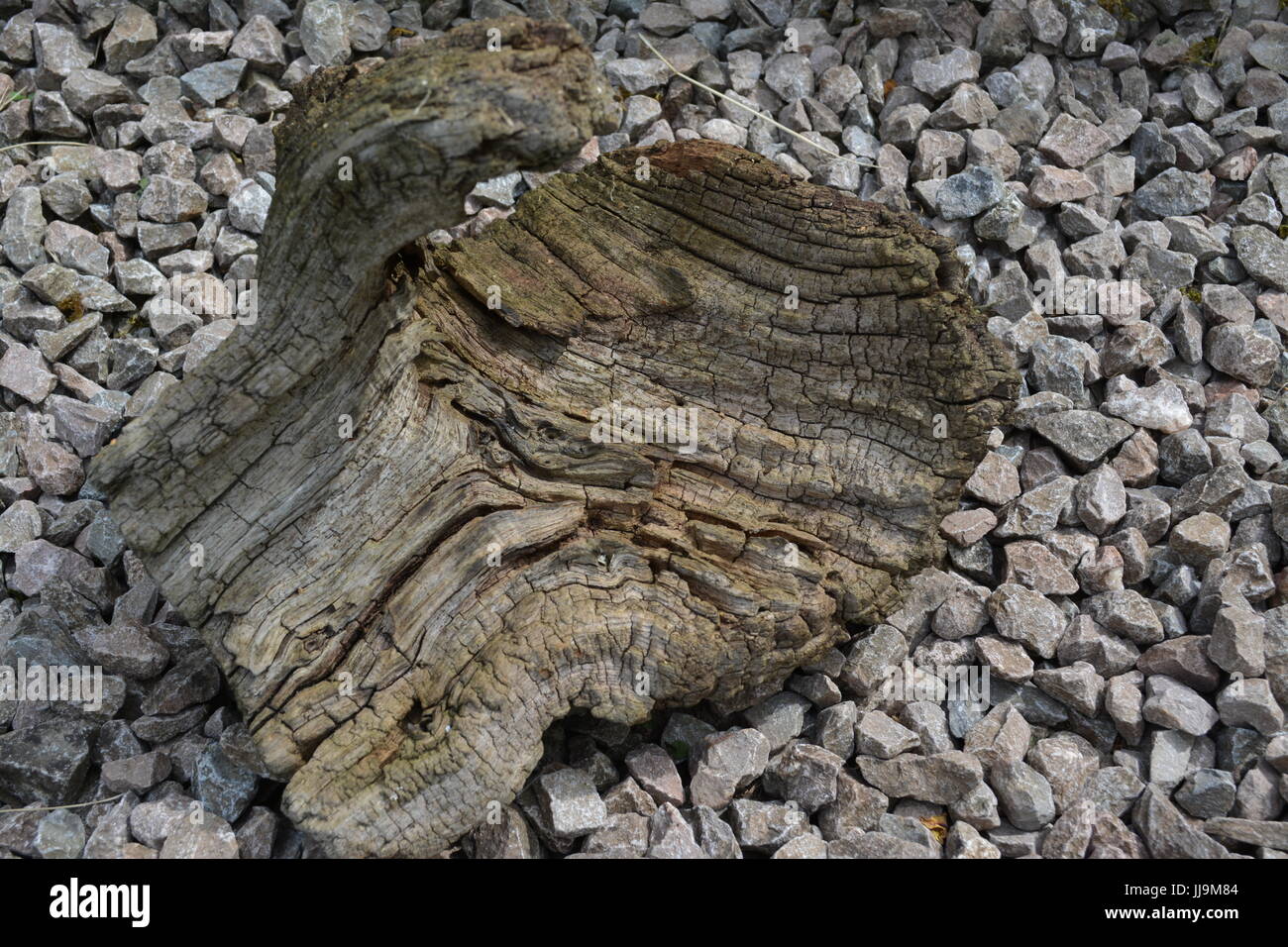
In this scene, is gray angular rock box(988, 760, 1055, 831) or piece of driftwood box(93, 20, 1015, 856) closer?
piece of driftwood box(93, 20, 1015, 856)

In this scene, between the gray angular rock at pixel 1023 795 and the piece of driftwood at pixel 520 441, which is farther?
the gray angular rock at pixel 1023 795

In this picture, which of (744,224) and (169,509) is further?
(744,224)

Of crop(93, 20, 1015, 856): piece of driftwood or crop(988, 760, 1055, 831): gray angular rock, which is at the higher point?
crop(93, 20, 1015, 856): piece of driftwood

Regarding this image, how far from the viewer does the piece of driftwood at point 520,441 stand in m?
3.17

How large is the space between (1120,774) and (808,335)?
1.92 m

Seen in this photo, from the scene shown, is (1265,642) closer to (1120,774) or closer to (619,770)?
(1120,774)

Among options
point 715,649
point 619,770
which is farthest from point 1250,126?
point 619,770

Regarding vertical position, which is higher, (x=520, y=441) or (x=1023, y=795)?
(x=520, y=441)

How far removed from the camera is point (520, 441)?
3611 mm

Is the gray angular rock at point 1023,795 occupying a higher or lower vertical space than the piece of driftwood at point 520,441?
lower

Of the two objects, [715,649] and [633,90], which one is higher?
[633,90]

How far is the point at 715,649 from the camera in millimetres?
3518

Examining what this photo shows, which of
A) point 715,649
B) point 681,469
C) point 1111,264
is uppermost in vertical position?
point 1111,264

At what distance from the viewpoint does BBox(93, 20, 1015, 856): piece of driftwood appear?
125 inches
